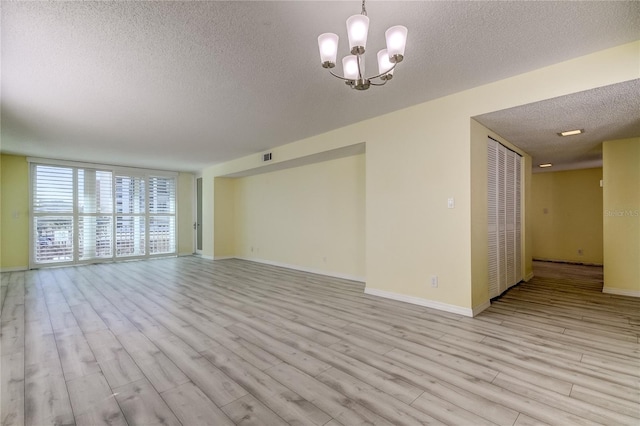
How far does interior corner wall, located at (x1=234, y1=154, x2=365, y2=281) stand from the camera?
5320mm

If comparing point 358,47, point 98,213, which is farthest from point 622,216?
point 98,213

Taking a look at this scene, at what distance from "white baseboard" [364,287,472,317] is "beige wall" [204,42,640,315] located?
12 mm

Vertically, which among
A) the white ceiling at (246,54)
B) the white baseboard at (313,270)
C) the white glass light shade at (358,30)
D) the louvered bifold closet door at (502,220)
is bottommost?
the white baseboard at (313,270)

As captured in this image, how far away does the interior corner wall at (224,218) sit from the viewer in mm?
8039

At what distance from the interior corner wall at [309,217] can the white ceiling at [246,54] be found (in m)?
1.49

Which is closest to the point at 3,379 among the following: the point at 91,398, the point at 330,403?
the point at 91,398

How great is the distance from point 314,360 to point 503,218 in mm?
3597

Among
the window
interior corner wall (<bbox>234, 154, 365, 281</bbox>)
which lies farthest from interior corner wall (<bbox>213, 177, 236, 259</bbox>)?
the window

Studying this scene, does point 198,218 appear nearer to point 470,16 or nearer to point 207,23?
point 207,23

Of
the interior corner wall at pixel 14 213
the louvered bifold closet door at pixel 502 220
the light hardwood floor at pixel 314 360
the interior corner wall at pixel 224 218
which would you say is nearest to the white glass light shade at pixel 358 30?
the light hardwood floor at pixel 314 360

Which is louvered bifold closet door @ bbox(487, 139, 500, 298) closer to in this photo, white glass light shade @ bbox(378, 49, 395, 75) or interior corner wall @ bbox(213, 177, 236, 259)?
white glass light shade @ bbox(378, 49, 395, 75)

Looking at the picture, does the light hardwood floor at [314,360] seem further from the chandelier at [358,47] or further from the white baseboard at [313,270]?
the chandelier at [358,47]

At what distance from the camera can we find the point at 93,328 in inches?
118

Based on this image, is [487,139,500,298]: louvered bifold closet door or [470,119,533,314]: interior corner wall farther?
[487,139,500,298]: louvered bifold closet door
